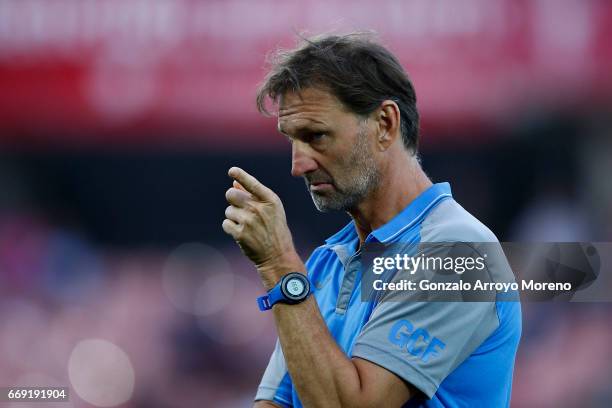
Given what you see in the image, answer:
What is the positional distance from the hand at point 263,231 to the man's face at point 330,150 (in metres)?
0.29

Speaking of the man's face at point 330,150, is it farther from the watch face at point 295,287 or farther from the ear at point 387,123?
the watch face at point 295,287

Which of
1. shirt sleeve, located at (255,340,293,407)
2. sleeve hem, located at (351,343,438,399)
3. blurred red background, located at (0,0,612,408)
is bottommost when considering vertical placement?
sleeve hem, located at (351,343,438,399)

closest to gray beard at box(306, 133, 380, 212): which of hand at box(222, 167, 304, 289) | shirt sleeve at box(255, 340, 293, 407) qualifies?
hand at box(222, 167, 304, 289)

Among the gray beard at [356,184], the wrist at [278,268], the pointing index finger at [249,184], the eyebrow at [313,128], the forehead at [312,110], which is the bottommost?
the wrist at [278,268]

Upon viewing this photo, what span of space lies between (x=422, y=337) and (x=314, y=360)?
0.33m

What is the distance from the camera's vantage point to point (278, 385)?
3326mm

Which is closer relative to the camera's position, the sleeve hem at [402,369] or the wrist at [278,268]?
the sleeve hem at [402,369]

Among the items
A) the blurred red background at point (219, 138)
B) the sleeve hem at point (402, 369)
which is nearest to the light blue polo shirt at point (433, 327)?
the sleeve hem at point (402, 369)

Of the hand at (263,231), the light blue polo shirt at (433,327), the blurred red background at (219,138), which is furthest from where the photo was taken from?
the blurred red background at (219,138)

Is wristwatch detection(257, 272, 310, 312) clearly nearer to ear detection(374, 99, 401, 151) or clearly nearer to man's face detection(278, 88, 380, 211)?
man's face detection(278, 88, 380, 211)

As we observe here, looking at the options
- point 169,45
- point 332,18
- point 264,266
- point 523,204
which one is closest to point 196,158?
point 169,45

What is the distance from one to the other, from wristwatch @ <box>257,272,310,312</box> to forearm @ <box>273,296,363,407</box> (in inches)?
0.7

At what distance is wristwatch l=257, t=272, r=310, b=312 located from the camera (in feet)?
9.11

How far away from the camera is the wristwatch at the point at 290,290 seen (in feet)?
9.11
